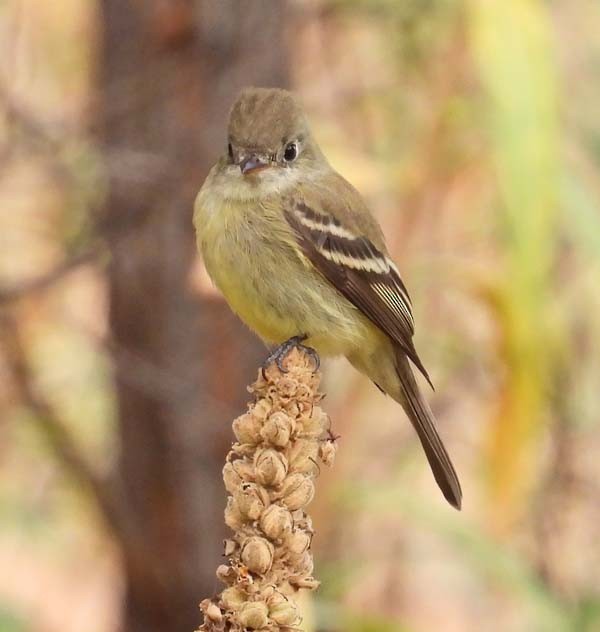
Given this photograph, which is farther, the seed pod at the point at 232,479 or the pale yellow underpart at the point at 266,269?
the pale yellow underpart at the point at 266,269

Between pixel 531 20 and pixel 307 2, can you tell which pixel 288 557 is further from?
pixel 307 2

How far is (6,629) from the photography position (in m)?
3.05

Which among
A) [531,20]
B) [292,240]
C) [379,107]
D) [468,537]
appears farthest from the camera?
[379,107]

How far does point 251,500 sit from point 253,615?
0.16 metres

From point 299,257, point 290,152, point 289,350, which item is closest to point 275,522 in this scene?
point 289,350

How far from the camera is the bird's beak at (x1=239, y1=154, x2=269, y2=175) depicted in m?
2.79

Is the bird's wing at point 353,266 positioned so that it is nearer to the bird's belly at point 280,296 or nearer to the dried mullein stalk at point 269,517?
the bird's belly at point 280,296

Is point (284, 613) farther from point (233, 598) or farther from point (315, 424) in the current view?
point (315, 424)

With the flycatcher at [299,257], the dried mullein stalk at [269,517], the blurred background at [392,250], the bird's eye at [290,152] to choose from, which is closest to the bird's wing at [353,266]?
the flycatcher at [299,257]

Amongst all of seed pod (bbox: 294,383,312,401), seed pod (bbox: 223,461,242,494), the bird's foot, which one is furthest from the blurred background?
seed pod (bbox: 223,461,242,494)

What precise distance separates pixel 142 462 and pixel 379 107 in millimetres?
1578

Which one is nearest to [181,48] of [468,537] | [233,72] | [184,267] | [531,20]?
[233,72]

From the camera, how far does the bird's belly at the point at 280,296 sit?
2688mm

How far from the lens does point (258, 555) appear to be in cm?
138
